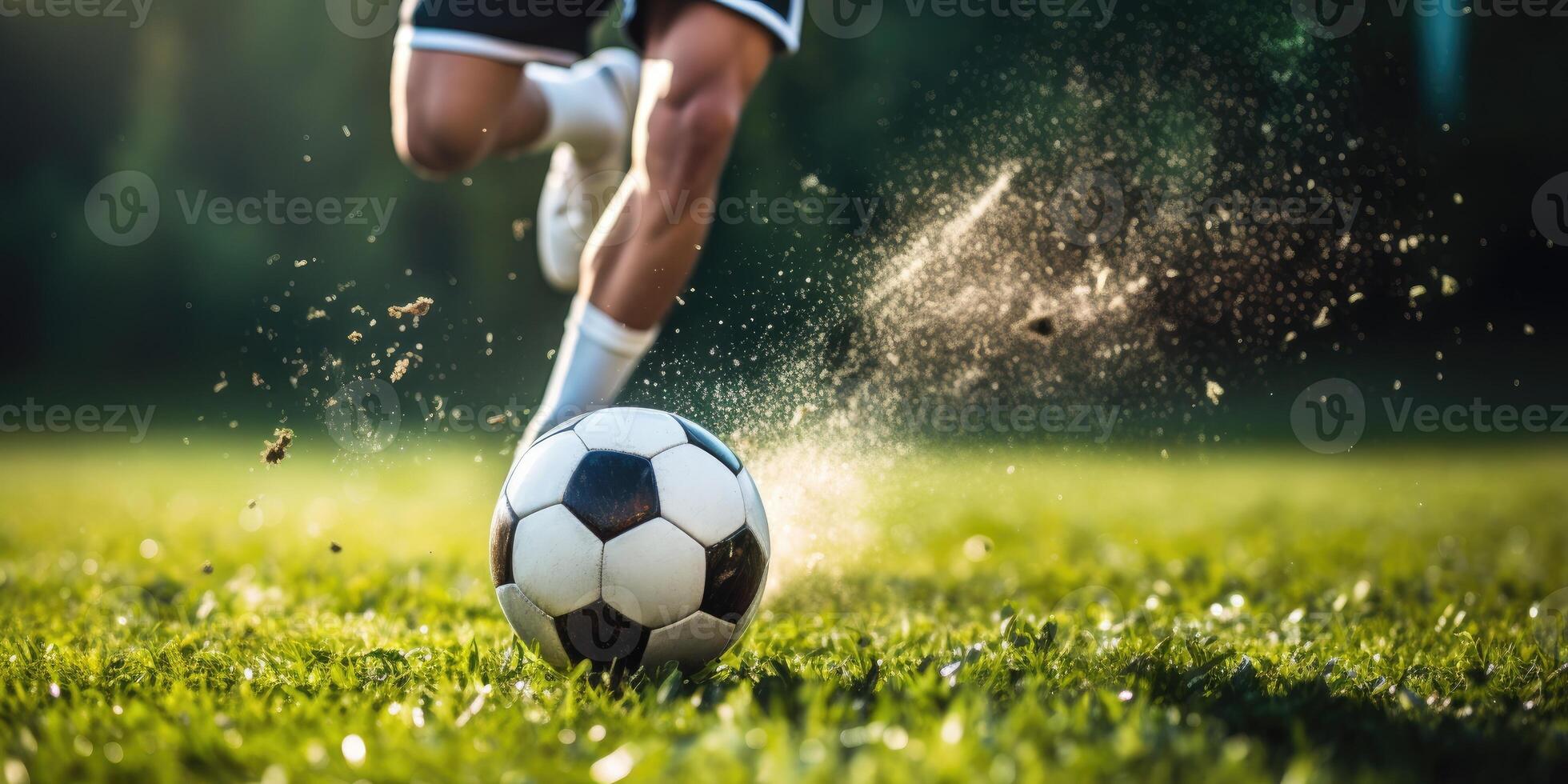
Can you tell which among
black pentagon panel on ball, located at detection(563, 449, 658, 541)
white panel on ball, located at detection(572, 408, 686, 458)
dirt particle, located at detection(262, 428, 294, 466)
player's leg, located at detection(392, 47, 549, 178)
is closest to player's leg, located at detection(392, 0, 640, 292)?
player's leg, located at detection(392, 47, 549, 178)

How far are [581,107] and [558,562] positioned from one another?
1.93 meters

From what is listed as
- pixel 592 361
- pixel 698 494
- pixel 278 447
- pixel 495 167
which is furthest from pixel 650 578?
pixel 495 167

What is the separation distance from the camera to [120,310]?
12.4 metres

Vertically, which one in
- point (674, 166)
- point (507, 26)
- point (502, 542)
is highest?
point (507, 26)

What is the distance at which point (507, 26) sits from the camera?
122 inches

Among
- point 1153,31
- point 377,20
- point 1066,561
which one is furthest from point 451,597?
point 377,20

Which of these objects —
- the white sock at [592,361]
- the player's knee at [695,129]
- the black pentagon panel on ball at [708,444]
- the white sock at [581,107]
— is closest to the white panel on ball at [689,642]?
the black pentagon panel on ball at [708,444]

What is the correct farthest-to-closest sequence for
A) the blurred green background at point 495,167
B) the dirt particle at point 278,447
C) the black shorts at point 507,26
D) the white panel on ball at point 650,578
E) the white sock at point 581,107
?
1. the blurred green background at point 495,167
2. the white sock at point 581,107
3. the black shorts at point 507,26
4. the dirt particle at point 278,447
5. the white panel on ball at point 650,578

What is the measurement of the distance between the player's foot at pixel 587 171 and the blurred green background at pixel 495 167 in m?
0.68

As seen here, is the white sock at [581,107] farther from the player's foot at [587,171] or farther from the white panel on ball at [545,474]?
the white panel on ball at [545,474]

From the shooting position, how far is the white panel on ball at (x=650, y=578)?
5.99 ft

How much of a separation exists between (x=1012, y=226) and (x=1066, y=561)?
122 cm

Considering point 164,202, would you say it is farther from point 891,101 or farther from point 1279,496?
point 1279,496

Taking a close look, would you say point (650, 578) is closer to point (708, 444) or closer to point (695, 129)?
point (708, 444)
